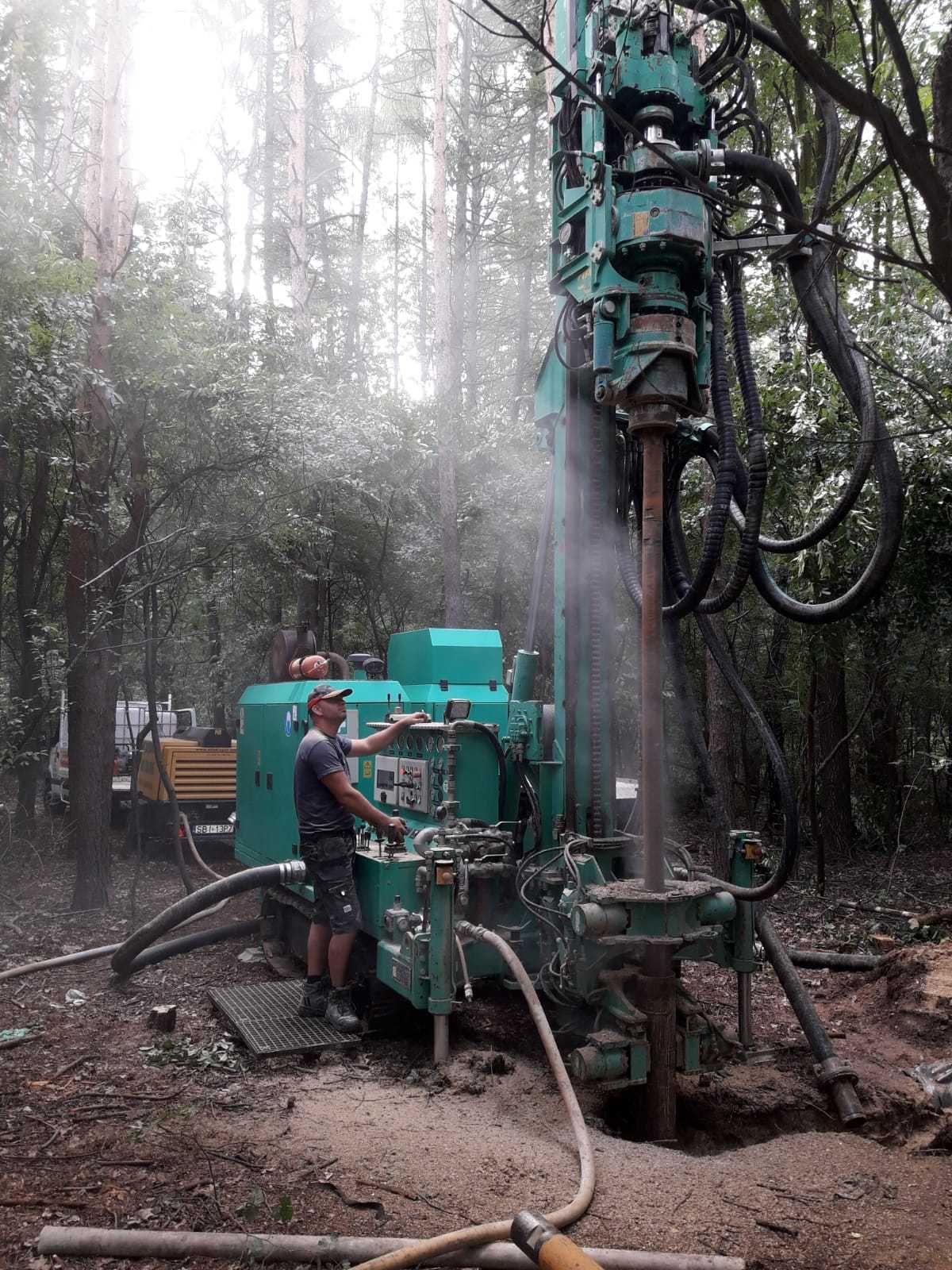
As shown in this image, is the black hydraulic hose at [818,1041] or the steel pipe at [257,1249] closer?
the steel pipe at [257,1249]

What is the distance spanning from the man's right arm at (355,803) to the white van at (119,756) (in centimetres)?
679

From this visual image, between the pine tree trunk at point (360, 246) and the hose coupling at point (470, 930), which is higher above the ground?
the pine tree trunk at point (360, 246)

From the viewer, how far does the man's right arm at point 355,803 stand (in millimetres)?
5770

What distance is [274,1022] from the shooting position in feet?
18.7

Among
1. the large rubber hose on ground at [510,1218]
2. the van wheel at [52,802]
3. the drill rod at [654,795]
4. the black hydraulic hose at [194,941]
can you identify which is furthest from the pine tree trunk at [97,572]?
the drill rod at [654,795]

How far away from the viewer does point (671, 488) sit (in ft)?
17.6

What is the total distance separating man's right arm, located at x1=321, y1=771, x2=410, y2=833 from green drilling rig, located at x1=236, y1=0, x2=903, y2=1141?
0.19 meters

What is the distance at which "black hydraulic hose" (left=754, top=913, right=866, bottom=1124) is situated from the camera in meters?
4.83

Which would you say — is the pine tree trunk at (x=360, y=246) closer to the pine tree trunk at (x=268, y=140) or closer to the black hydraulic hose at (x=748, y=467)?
the pine tree trunk at (x=268, y=140)

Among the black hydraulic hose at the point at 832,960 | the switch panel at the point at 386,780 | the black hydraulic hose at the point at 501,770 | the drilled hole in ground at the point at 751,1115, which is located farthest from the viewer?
the black hydraulic hose at the point at 832,960

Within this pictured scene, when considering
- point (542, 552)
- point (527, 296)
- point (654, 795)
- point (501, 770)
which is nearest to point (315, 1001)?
point (501, 770)

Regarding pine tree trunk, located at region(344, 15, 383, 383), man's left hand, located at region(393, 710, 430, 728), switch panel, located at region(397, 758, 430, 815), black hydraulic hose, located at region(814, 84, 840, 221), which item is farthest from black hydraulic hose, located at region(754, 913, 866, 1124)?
pine tree trunk, located at region(344, 15, 383, 383)

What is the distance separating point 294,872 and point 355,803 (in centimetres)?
69

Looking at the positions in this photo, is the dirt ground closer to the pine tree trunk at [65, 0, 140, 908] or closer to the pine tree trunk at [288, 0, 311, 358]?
the pine tree trunk at [65, 0, 140, 908]
